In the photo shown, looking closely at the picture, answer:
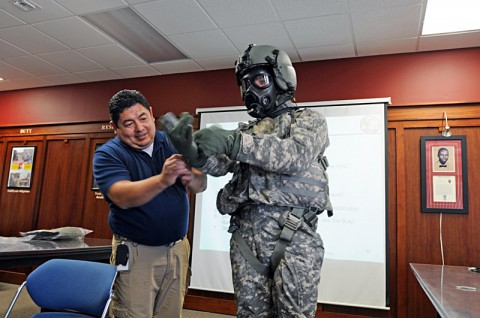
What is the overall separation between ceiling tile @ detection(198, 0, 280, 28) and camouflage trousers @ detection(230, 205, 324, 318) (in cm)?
236

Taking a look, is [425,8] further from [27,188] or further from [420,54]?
[27,188]

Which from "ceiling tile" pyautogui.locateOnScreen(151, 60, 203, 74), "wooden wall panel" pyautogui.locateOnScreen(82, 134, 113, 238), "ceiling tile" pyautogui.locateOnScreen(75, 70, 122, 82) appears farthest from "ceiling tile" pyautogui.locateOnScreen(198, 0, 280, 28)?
"wooden wall panel" pyautogui.locateOnScreen(82, 134, 113, 238)

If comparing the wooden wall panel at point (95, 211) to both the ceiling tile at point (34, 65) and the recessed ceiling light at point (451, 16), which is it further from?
the recessed ceiling light at point (451, 16)

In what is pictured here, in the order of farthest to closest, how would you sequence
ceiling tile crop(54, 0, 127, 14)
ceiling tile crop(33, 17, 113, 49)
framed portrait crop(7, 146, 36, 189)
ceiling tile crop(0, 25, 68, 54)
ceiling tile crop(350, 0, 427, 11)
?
framed portrait crop(7, 146, 36, 189) < ceiling tile crop(0, 25, 68, 54) < ceiling tile crop(33, 17, 113, 49) < ceiling tile crop(54, 0, 127, 14) < ceiling tile crop(350, 0, 427, 11)

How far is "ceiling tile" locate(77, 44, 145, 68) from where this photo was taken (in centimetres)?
414

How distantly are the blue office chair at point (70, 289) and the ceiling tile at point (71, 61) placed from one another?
3178mm

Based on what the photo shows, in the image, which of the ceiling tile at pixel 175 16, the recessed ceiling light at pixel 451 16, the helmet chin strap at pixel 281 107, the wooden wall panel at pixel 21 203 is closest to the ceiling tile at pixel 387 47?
the recessed ceiling light at pixel 451 16

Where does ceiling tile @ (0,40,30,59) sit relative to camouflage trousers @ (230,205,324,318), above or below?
above

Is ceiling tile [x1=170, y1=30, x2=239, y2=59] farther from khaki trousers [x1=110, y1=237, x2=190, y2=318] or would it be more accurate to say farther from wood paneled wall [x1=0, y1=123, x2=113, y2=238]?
khaki trousers [x1=110, y1=237, x2=190, y2=318]

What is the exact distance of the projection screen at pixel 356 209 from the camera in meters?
3.54

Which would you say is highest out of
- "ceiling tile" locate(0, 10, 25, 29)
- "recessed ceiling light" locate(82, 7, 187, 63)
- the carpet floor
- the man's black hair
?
"recessed ceiling light" locate(82, 7, 187, 63)

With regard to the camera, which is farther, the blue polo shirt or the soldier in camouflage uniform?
the blue polo shirt

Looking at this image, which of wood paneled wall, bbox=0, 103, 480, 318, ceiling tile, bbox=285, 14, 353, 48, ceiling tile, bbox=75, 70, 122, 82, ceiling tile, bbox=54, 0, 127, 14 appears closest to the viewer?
ceiling tile, bbox=54, 0, 127, 14

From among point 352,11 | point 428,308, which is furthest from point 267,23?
point 428,308
